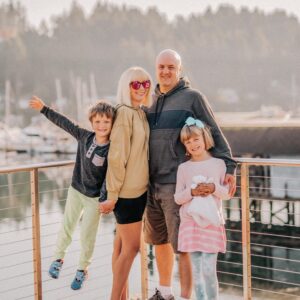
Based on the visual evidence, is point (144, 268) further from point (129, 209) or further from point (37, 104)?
point (37, 104)

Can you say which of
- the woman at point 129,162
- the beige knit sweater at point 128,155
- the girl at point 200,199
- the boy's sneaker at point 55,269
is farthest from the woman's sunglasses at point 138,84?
the boy's sneaker at point 55,269

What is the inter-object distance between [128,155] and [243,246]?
83 centimetres

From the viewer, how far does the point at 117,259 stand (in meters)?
2.90

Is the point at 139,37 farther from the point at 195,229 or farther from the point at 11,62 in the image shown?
the point at 195,229

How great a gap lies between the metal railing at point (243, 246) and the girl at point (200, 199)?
0.19 meters

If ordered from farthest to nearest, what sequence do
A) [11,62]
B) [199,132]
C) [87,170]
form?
[11,62], [87,170], [199,132]

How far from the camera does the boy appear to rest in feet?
9.21

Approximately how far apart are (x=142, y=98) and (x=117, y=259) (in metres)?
0.83

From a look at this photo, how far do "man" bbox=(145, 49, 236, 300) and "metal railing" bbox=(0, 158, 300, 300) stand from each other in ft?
0.84

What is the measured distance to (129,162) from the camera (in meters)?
2.76

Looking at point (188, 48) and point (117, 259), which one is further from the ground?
point (188, 48)

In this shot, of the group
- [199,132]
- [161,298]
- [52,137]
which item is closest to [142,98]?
[199,132]

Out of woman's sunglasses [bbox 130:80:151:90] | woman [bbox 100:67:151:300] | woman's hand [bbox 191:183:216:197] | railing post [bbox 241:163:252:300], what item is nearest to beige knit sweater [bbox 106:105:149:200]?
woman [bbox 100:67:151:300]

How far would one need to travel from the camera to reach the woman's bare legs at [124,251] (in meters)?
2.81
